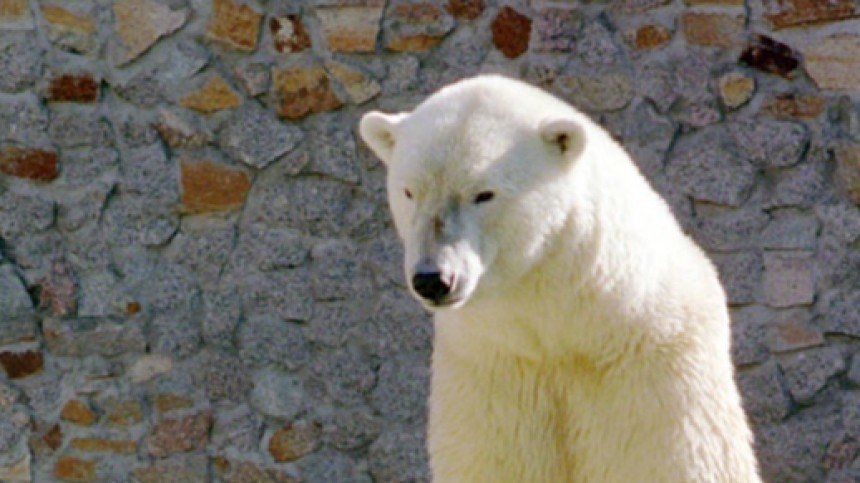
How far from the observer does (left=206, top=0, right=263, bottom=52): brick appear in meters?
5.12

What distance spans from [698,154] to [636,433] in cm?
212

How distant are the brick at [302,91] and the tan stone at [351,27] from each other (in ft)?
0.35

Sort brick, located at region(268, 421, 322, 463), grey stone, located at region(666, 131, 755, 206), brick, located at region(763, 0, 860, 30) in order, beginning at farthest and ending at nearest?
brick, located at region(268, 421, 322, 463), grey stone, located at region(666, 131, 755, 206), brick, located at region(763, 0, 860, 30)

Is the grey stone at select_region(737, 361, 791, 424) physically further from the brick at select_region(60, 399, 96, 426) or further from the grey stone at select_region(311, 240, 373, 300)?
the brick at select_region(60, 399, 96, 426)

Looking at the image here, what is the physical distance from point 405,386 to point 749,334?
1.09 m

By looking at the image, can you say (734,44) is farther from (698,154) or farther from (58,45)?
(58,45)

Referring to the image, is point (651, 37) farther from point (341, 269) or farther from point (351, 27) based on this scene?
point (341, 269)

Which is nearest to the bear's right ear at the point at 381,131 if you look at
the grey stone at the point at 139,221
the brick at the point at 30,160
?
the grey stone at the point at 139,221

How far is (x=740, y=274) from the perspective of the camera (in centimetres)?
513

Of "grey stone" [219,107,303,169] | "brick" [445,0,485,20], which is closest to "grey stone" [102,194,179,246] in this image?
"grey stone" [219,107,303,169]

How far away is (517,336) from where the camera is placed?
309 cm

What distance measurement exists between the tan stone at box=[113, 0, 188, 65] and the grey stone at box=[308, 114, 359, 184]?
0.54 m

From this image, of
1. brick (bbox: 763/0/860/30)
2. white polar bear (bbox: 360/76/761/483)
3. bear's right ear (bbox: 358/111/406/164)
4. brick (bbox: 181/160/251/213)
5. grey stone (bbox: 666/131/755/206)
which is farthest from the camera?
brick (bbox: 181/160/251/213)

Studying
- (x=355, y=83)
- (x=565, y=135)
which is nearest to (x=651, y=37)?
(x=355, y=83)
